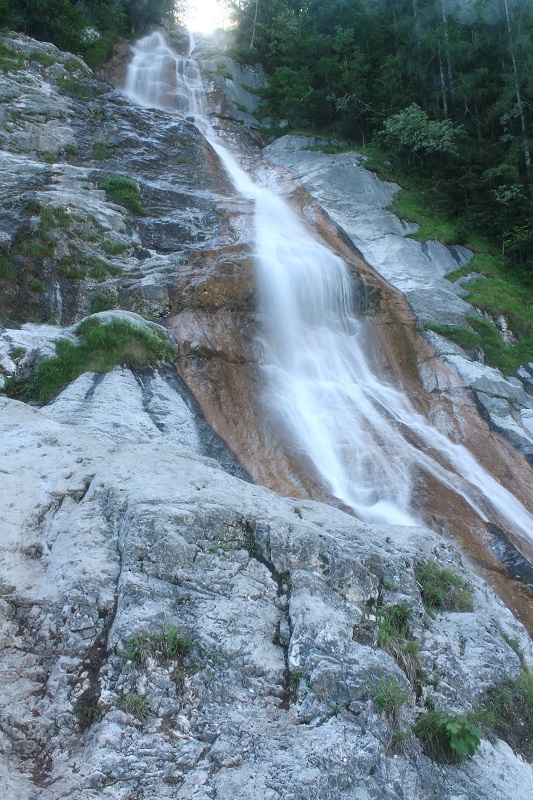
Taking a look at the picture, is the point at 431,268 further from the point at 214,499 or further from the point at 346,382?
the point at 214,499

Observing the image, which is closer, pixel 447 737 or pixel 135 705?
pixel 135 705

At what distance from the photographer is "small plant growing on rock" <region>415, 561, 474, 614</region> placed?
579 centimetres

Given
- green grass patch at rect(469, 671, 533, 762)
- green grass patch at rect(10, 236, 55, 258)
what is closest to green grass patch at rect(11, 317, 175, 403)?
green grass patch at rect(10, 236, 55, 258)

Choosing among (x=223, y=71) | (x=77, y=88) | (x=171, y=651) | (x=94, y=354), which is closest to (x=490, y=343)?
(x=94, y=354)

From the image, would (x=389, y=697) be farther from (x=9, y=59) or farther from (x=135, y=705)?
(x=9, y=59)

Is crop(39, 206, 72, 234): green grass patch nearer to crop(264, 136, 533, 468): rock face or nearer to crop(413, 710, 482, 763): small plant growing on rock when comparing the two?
crop(264, 136, 533, 468): rock face

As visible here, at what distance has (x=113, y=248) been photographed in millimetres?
13500

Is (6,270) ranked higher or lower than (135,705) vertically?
higher

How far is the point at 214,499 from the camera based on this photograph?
18.0 feet

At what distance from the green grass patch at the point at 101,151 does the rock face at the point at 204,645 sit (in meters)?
14.5

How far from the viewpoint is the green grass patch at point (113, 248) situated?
1337 cm

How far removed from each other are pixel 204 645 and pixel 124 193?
14.3m

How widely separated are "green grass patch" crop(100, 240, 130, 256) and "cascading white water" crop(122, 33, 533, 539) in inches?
135

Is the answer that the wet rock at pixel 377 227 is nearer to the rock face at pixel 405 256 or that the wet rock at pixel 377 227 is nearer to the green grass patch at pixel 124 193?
the rock face at pixel 405 256
